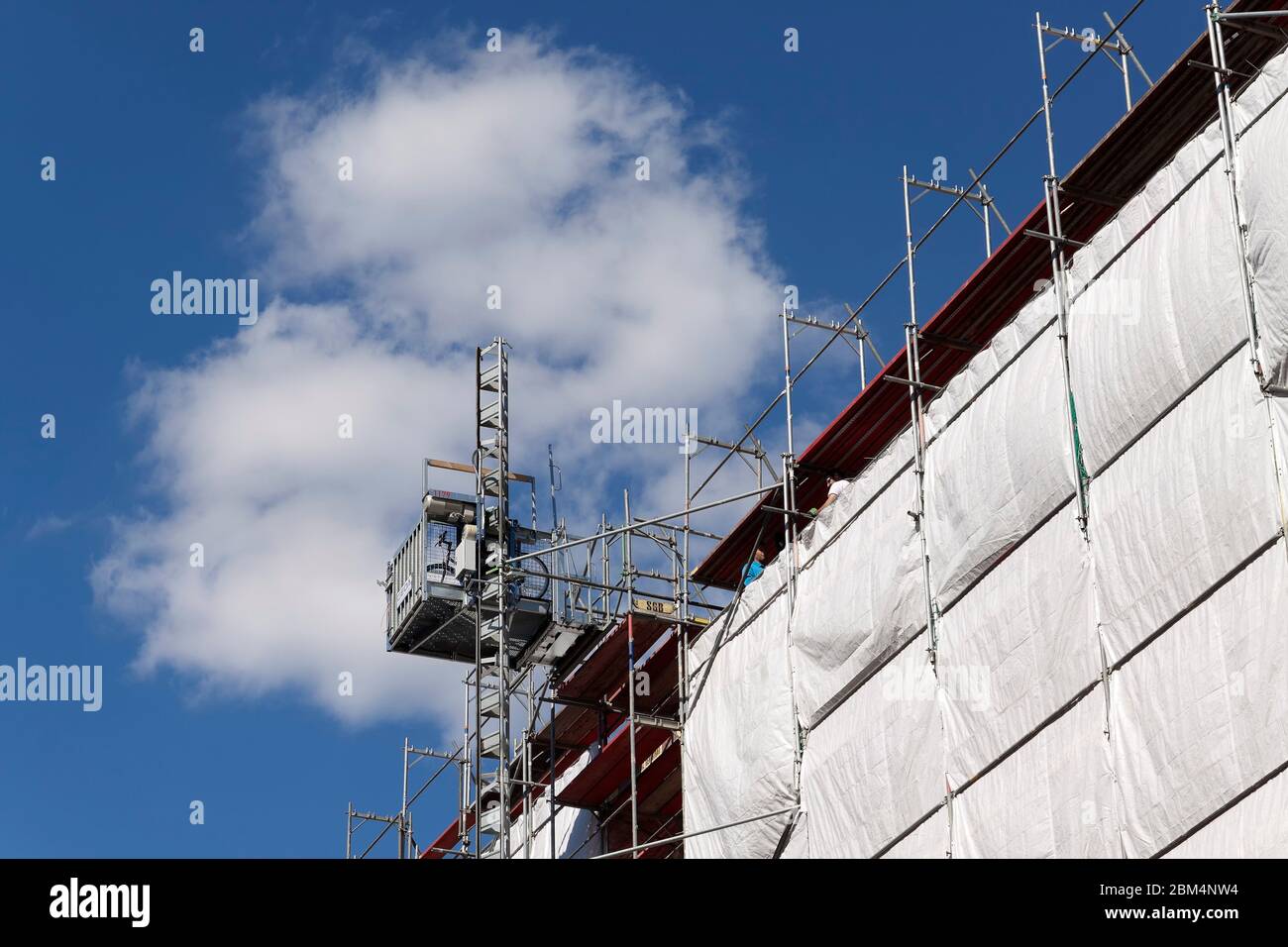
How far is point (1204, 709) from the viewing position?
18234 millimetres

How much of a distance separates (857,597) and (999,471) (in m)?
3.15

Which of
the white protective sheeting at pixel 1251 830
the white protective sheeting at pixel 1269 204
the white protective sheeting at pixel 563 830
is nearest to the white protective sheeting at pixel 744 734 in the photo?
the white protective sheeting at pixel 563 830

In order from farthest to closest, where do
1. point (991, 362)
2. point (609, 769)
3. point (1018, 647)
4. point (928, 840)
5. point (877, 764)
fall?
point (609, 769) < point (877, 764) < point (991, 362) < point (928, 840) < point (1018, 647)

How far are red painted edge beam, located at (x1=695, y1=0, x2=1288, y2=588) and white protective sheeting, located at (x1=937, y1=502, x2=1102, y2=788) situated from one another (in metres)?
4.31

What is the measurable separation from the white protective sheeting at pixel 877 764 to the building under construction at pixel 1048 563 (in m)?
0.04

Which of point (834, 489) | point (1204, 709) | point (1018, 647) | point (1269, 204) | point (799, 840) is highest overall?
point (834, 489)

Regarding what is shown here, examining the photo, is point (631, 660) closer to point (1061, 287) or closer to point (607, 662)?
point (607, 662)

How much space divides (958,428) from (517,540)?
11.8 metres

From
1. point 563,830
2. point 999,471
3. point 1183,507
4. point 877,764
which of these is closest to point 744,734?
point 877,764

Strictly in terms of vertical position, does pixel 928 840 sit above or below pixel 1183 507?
below

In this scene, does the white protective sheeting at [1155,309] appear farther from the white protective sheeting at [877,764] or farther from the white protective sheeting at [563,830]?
the white protective sheeting at [563,830]

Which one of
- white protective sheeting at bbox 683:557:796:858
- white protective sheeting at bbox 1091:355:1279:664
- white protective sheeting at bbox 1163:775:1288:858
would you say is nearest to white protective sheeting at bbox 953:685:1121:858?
white protective sheeting at bbox 1091:355:1279:664
